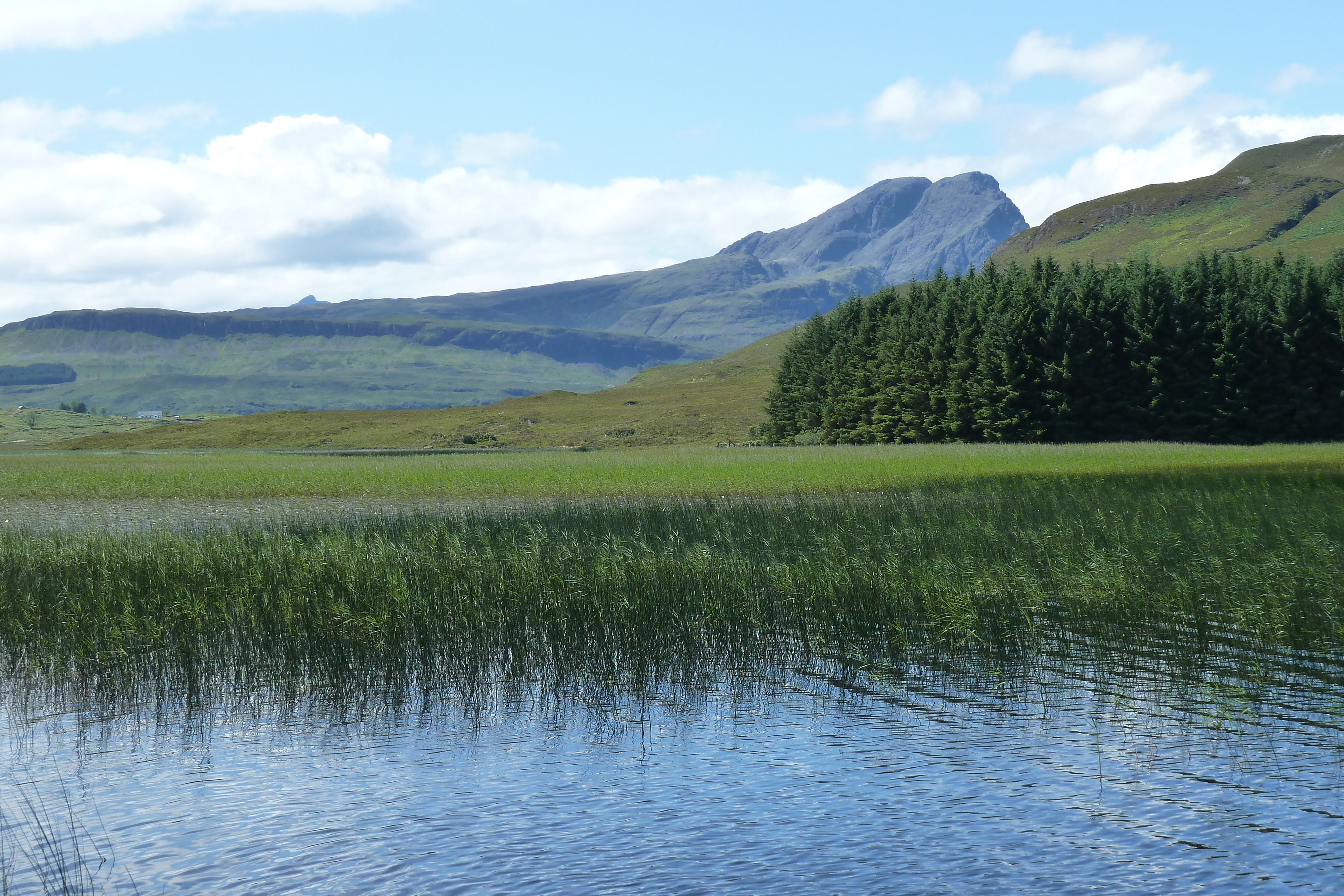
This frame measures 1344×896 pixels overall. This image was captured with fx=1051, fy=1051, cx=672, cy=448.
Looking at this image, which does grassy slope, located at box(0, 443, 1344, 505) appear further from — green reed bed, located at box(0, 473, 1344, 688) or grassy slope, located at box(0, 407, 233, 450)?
grassy slope, located at box(0, 407, 233, 450)

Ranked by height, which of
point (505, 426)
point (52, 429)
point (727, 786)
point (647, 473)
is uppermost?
point (52, 429)

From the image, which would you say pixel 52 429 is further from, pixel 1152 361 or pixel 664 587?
pixel 664 587

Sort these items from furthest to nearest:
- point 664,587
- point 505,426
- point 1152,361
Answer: point 505,426
point 1152,361
point 664,587

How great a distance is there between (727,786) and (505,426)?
101 m

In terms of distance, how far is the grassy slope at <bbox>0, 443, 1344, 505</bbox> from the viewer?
31.2 meters

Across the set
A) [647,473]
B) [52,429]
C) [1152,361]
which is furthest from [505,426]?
[52,429]

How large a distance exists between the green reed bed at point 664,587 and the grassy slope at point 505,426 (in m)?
69.5

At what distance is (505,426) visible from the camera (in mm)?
107438

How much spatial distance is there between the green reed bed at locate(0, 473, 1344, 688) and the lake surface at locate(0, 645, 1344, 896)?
1321 mm

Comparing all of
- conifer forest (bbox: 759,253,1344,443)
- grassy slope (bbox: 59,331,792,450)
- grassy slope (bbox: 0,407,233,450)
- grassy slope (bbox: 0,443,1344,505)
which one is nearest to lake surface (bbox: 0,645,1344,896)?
grassy slope (bbox: 0,443,1344,505)

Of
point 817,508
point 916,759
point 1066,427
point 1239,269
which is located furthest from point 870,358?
point 916,759

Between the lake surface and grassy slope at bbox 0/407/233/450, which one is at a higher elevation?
grassy slope at bbox 0/407/233/450

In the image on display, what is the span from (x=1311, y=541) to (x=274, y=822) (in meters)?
15.3

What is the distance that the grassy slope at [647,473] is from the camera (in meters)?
31.2
